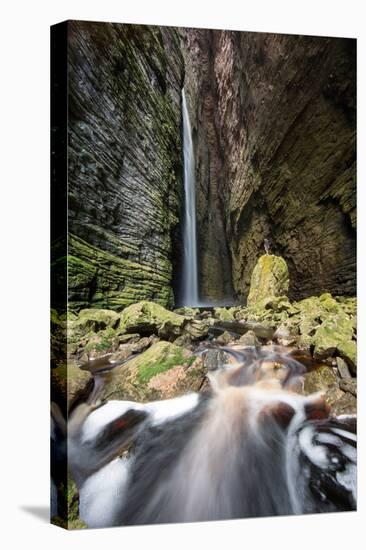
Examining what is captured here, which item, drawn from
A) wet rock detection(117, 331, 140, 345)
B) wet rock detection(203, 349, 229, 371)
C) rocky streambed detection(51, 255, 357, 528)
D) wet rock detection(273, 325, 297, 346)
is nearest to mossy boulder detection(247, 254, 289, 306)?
rocky streambed detection(51, 255, 357, 528)

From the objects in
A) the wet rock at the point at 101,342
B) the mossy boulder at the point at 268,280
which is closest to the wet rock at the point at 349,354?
the mossy boulder at the point at 268,280

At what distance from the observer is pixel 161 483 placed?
485 centimetres

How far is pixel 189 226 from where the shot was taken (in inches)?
233

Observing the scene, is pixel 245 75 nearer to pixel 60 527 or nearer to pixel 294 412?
pixel 294 412

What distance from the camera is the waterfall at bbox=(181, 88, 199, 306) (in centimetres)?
564

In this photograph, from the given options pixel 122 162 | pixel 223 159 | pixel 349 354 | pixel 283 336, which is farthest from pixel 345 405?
pixel 122 162

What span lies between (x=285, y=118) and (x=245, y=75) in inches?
26.8

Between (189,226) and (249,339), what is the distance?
4.73ft

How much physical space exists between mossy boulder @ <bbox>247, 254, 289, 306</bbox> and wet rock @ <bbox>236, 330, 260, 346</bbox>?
1.33 ft

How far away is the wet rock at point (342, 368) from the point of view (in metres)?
Answer: 5.77

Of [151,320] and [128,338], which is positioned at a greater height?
[151,320]

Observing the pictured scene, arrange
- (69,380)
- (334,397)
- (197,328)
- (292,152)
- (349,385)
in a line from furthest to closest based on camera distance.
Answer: (292,152) → (349,385) → (334,397) → (197,328) → (69,380)

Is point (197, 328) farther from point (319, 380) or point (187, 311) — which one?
point (319, 380)

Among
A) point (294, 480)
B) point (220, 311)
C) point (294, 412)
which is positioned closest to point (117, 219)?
point (220, 311)
